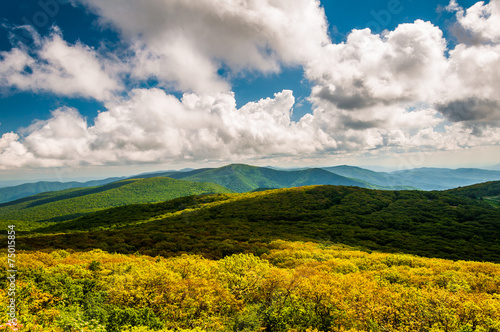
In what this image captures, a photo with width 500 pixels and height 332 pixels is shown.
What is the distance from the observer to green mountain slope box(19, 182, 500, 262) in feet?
230

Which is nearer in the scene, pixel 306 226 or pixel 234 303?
pixel 234 303

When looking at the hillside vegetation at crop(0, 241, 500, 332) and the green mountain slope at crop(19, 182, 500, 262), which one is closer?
the hillside vegetation at crop(0, 241, 500, 332)

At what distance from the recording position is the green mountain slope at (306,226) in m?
70.2

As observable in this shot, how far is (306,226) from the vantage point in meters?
114

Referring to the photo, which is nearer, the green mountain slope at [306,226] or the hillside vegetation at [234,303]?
the hillside vegetation at [234,303]

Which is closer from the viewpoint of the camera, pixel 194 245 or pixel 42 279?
pixel 42 279

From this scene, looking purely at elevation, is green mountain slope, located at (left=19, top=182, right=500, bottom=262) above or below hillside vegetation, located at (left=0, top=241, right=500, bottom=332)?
below

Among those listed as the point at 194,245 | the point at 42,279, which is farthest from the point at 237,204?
the point at 42,279

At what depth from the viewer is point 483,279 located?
33.6 meters

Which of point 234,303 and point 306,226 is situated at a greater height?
point 234,303

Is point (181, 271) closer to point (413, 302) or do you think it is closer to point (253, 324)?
point (253, 324)

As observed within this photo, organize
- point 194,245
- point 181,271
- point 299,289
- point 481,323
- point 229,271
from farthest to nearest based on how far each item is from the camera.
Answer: point 194,245 → point 229,271 → point 181,271 → point 299,289 → point 481,323

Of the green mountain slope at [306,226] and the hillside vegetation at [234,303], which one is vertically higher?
the hillside vegetation at [234,303]

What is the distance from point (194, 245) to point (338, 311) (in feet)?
171
